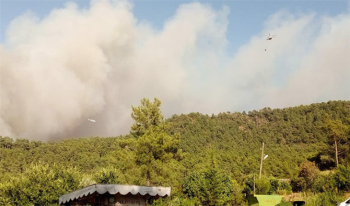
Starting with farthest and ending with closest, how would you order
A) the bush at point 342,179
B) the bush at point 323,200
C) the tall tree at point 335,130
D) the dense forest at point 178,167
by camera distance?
the tall tree at point 335,130 → the dense forest at point 178,167 → the bush at point 342,179 → the bush at point 323,200

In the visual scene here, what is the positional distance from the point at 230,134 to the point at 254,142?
17826mm

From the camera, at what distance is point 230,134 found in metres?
181

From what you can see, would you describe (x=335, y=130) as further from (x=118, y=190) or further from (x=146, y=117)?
(x=118, y=190)

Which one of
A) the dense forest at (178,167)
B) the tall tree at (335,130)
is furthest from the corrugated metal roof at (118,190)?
the tall tree at (335,130)

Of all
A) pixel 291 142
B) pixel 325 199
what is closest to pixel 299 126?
pixel 291 142

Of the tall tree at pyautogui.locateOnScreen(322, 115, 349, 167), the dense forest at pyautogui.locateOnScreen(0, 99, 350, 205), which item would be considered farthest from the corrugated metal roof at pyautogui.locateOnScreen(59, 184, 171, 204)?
the tall tree at pyautogui.locateOnScreen(322, 115, 349, 167)

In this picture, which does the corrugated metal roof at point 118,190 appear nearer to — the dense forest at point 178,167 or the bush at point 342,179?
the dense forest at point 178,167

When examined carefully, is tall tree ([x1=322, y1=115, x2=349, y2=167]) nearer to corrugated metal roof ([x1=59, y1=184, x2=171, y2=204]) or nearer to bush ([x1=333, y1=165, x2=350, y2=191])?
bush ([x1=333, y1=165, x2=350, y2=191])

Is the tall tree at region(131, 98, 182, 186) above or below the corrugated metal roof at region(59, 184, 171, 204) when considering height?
above

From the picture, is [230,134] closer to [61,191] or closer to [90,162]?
[90,162]

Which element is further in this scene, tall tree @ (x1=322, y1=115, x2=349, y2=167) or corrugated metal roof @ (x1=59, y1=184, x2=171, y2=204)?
tall tree @ (x1=322, y1=115, x2=349, y2=167)

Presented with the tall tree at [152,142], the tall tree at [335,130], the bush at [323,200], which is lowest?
the bush at [323,200]

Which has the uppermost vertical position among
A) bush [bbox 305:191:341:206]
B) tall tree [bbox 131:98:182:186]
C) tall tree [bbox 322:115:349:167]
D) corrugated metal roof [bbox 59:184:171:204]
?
tall tree [bbox 322:115:349:167]

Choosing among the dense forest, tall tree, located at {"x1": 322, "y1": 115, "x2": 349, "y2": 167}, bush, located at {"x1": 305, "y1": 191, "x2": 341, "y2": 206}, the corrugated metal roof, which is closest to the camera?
the corrugated metal roof
